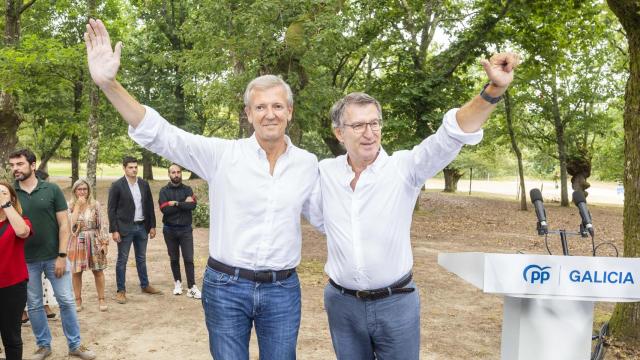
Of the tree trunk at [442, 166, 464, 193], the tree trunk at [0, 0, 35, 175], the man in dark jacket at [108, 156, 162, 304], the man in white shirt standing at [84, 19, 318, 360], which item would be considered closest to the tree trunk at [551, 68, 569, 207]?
the tree trunk at [442, 166, 464, 193]

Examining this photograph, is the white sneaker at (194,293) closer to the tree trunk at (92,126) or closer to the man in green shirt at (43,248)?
the man in green shirt at (43,248)

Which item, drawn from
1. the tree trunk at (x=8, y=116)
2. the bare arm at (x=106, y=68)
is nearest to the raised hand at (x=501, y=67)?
the bare arm at (x=106, y=68)

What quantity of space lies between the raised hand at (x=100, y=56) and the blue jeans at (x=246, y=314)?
3.40 feet

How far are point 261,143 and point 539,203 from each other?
146 cm

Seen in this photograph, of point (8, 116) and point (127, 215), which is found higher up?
point (8, 116)

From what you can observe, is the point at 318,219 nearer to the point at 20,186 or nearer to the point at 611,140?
the point at 20,186

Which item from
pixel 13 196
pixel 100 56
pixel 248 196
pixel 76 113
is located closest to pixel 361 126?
pixel 248 196

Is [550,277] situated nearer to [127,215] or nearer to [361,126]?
[361,126]

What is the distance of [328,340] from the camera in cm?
602

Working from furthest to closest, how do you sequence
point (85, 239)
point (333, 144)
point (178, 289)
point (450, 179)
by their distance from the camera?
point (450, 179) < point (333, 144) < point (178, 289) < point (85, 239)

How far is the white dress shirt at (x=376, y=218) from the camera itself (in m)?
2.49

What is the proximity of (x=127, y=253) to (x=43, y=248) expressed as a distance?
2457 mm

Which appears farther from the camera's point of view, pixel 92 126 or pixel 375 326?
pixel 92 126

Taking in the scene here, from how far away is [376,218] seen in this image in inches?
98.4
